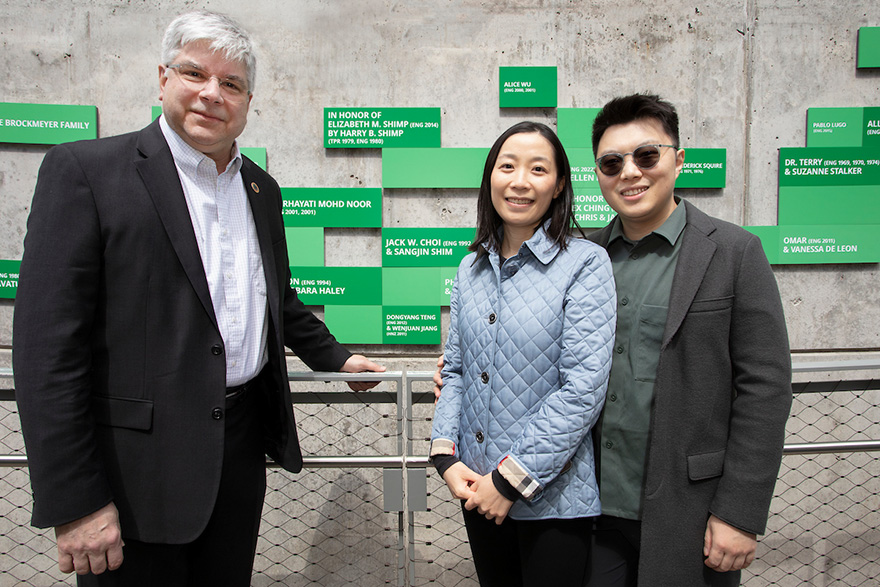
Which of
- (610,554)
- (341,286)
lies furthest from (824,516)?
(341,286)

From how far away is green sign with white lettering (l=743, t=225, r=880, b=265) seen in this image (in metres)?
3.04

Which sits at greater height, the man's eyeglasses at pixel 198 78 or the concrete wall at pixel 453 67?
the concrete wall at pixel 453 67

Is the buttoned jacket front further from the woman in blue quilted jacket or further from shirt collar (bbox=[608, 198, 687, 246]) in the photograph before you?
shirt collar (bbox=[608, 198, 687, 246])

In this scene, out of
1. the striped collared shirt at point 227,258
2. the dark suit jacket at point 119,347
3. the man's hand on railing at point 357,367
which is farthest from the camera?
the man's hand on railing at point 357,367

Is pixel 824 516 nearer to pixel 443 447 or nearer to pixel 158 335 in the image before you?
pixel 443 447

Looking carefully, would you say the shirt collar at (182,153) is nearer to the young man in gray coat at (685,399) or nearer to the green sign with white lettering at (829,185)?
the young man in gray coat at (685,399)

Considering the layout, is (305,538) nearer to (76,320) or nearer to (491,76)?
(76,320)

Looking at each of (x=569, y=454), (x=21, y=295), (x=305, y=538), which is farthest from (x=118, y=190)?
(x=305, y=538)

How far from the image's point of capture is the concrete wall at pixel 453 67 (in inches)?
116

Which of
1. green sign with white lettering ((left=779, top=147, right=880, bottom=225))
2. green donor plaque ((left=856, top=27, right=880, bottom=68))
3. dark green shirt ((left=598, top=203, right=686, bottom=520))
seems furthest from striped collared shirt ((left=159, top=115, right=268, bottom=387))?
green donor plaque ((left=856, top=27, right=880, bottom=68))

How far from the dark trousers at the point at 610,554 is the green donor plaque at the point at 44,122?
3465 mm

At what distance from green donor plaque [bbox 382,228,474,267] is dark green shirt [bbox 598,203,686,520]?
5.91 feet

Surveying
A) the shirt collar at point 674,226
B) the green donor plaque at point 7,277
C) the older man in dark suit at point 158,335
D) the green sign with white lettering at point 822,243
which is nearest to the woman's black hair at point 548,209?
the shirt collar at point 674,226

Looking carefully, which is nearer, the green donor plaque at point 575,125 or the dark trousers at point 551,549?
the dark trousers at point 551,549
